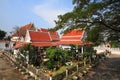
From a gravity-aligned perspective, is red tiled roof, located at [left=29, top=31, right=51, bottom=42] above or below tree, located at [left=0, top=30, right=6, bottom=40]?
below

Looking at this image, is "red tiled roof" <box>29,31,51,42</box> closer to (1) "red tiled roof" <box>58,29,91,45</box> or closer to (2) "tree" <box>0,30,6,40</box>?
(1) "red tiled roof" <box>58,29,91,45</box>

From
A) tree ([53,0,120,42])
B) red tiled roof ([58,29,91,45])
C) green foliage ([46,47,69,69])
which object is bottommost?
green foliage ([46,47,69,69])

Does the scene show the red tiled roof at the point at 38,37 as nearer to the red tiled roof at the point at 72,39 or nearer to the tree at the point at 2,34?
the red tiled roof at the point at 72,39

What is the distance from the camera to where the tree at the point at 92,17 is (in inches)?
493

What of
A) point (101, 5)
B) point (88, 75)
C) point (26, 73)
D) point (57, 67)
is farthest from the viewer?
point (57, 67)

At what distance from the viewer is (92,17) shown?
13039mm

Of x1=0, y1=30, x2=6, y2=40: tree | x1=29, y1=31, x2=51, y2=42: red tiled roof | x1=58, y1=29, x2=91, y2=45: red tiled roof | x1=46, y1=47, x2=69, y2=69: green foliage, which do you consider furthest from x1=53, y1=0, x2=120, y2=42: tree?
x1=0, y1=30, x2=6, y2=40: tree

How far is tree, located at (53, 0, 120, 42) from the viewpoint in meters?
12.5

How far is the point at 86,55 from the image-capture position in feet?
80.0

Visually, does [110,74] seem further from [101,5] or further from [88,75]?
[101,5]

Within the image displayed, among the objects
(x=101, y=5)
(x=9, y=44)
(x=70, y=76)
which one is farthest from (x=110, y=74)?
(x=9, y=44)

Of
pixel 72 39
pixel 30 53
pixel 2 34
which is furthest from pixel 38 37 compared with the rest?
pixel 2 34

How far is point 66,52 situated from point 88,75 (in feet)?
19.0

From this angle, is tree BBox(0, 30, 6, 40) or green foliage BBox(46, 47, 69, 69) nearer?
green foliage BBox(46, 47, 69, 69)
